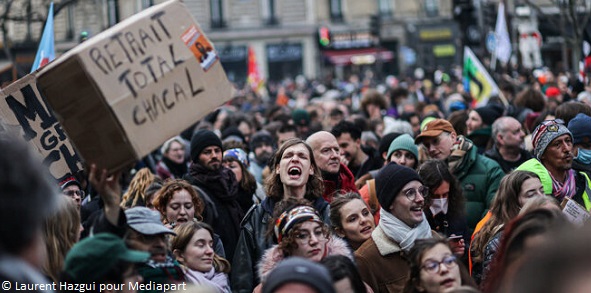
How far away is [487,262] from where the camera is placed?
5.96 metres

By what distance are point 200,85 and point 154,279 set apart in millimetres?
971

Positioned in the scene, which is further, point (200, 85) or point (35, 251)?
point (200, 85)

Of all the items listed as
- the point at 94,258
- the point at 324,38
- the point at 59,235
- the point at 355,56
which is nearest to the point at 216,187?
the point at 59,235

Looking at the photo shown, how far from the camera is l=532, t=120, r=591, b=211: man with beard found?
754cm

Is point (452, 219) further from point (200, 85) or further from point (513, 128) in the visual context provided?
point (200, 85)

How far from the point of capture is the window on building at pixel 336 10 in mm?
59031

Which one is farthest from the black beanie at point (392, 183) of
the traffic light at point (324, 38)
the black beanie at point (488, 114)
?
the traffic light at point (324, 38)

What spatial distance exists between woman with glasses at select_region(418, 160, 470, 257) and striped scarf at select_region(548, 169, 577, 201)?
0.71 meters

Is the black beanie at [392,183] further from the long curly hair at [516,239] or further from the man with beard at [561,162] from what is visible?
the long curly hair at [516,239]

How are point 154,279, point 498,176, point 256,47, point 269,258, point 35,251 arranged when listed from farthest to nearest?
point 256,47 → point 498,176 → point 269,258 → point 154,279 → point 35,251

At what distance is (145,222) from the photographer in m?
5.04

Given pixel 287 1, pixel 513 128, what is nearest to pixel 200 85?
pixel 513 128

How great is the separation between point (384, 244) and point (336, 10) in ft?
177

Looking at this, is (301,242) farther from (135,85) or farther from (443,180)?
(443,180)
